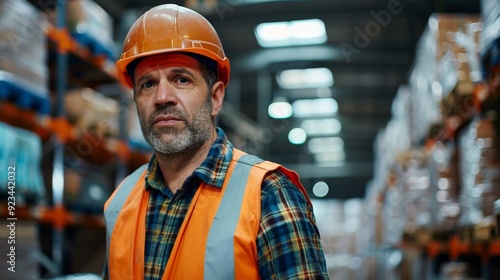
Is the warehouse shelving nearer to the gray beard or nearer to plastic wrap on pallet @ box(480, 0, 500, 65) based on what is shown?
the gray beard

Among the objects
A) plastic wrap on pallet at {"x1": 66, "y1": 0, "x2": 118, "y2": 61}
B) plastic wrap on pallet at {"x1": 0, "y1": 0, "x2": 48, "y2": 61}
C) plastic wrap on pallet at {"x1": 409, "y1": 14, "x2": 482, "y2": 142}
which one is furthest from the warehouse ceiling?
plastic wrap on pallet at {"x1": 0, "y1": 0, "x2": 48, "y2": 61}

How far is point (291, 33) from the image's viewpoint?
10969 millimetres

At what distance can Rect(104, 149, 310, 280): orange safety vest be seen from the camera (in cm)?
184

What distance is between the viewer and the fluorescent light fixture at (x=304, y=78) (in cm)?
1358

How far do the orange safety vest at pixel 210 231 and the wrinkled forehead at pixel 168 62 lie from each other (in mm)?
356

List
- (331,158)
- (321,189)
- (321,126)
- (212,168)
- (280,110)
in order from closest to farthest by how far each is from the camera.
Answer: (212,168), (280,110), (321,126), (331,158), (321,189)

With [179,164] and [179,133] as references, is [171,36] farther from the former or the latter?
[179,164]

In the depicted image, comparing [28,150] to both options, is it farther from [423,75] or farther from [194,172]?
[423,75]

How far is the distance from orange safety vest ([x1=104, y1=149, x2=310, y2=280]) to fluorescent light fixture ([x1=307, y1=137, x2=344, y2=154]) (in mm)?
17574

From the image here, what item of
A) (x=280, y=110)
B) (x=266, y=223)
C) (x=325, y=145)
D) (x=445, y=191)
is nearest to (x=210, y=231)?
(x=266, y=223)

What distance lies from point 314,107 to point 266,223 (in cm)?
1445

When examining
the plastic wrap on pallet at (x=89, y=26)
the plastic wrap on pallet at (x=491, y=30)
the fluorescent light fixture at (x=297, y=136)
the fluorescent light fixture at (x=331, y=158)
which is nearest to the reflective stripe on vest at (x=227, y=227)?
the plastic wrap on pallet at (x=491, y=30)

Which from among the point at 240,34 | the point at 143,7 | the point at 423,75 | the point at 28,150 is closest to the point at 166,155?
the point at 28,150

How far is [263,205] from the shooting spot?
76.5 inches
